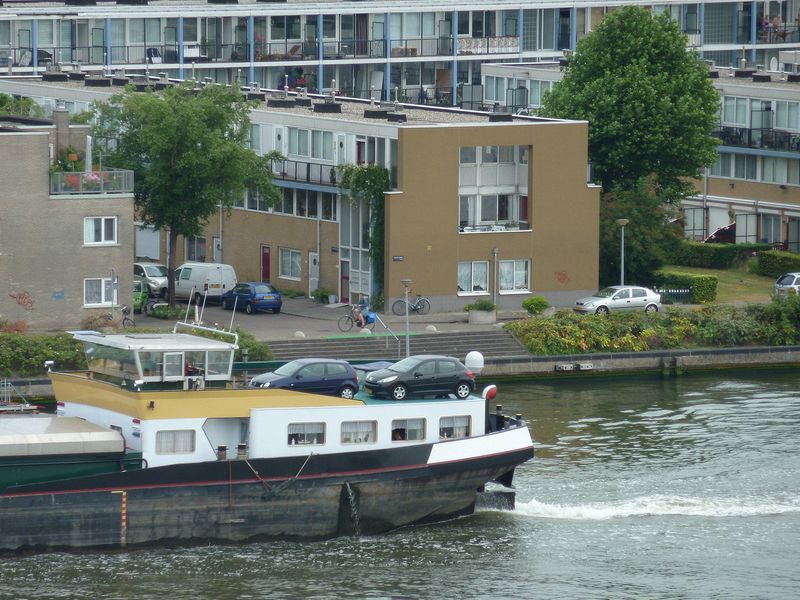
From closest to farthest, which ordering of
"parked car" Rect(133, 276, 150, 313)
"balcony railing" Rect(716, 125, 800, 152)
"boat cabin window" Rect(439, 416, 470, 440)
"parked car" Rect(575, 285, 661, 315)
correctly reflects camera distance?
"boat cabin window" Rect(439, 416, 470, 440) → "parked car" Rect(133, 276, 150, 313) → "parked car" Rect(575, 285, 661, 315) → "balcony railing" Rect(716, 125, 800, 152)

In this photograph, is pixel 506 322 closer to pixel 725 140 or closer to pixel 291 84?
pixel 725 140

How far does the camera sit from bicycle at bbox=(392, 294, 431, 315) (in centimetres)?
8394

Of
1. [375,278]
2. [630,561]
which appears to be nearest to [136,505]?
[630,561]

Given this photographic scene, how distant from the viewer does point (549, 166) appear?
87000 mm

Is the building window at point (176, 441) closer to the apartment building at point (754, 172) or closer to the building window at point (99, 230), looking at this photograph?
the building window at point (99, 230)

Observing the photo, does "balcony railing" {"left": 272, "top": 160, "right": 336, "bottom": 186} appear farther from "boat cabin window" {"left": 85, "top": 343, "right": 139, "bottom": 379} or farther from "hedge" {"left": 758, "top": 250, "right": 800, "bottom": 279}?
"boat cabin window" {"left": 85, "top": 343, "right": 139, "bottom": 379}

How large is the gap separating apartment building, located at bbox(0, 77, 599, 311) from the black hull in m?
29.6

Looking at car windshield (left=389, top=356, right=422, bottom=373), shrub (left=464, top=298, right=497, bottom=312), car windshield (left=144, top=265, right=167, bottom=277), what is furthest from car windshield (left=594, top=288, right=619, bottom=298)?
car windshield (left=389, top=356, right=422, bottom=373)

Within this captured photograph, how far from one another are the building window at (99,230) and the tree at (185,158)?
609 cm

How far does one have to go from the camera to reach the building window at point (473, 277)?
281 feet

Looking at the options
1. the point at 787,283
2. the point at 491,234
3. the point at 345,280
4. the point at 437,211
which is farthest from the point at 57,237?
the point at 787,283

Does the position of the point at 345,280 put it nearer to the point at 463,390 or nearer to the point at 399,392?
the point at 463,390

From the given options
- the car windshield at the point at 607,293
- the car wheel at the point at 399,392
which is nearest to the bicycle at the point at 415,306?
the car windshield at the point at 607,293

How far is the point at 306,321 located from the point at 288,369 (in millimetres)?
24160
